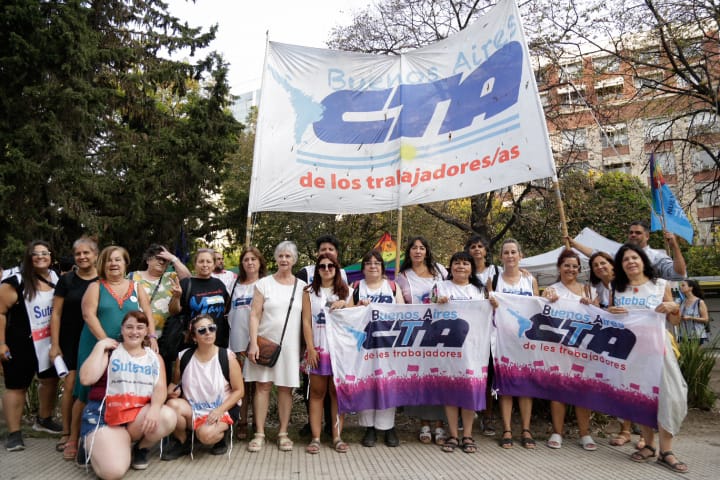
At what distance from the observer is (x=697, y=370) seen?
19.5 feet

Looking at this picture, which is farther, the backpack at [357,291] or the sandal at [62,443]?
the backpack at [357,291]

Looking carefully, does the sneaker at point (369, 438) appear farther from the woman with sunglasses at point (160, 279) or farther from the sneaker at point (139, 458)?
the woman with sunglasses at point (160, 279)

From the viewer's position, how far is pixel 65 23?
9086mm

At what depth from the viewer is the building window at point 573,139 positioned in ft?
45.7

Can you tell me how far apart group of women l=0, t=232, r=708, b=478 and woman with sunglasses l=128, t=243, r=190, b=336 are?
0.04 feet

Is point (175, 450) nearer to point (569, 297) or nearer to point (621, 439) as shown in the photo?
point (569, 297)

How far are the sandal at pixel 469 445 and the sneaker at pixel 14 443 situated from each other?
3.84 metres

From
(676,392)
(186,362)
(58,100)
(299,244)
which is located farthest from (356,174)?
(299,244)

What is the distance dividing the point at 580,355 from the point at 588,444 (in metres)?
0.78

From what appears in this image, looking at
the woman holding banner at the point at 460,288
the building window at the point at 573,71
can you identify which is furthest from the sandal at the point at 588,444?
the building window at the point at 573,71

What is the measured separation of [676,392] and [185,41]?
12.9 metres

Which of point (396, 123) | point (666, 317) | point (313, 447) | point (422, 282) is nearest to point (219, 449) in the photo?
point (313, 447)

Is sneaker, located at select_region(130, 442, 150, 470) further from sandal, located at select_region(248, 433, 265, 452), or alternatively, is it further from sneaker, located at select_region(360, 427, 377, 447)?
sneaker, located at select_region(360, 427, 377, 447)

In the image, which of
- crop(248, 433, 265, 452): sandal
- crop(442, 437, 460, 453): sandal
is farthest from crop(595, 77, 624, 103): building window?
crop(248, 433, 265, 452): sandal
